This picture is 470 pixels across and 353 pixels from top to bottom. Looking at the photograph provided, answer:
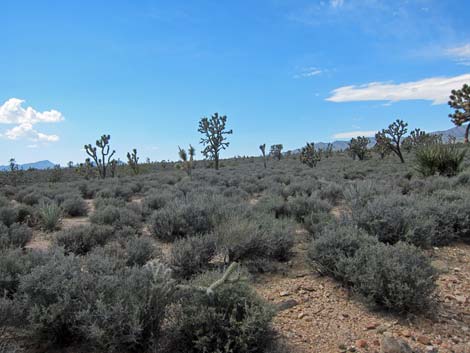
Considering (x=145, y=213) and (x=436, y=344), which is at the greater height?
(x=145, y=213)

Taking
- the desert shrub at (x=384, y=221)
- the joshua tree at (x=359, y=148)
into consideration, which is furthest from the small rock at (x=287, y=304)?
the joshua tree at (x=359, y=148)

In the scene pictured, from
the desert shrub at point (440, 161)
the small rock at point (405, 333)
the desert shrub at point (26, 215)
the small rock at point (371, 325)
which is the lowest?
the small rock at point (405, 333)

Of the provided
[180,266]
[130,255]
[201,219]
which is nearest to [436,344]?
[180,266]

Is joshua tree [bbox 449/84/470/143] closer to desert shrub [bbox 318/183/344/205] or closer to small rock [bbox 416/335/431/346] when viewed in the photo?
Answer: desert shrub [bbox 318/183/344/205]

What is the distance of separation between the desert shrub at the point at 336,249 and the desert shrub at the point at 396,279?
303 millimetres

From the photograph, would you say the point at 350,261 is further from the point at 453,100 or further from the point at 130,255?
the point at 453,100

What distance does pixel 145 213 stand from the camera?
9.73m

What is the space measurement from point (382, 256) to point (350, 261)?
41 cm

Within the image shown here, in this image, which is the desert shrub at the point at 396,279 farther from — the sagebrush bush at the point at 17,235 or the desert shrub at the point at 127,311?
the sagebrush bush at the point at 17,235

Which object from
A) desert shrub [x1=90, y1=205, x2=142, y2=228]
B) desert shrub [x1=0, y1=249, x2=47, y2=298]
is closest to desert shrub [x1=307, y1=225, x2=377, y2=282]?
desert shrub [x1=0, y1=249, x2=47, y2=298]

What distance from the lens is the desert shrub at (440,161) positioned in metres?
14.0

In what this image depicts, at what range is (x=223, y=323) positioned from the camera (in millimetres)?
3123

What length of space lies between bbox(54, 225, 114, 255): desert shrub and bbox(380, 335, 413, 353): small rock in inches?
195

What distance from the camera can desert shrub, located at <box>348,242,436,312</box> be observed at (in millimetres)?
3840
